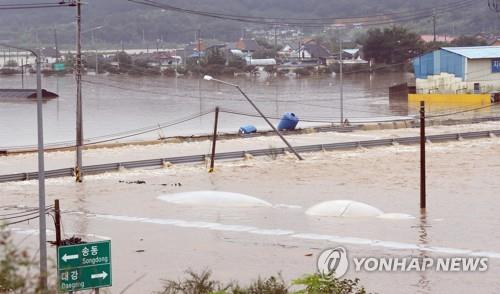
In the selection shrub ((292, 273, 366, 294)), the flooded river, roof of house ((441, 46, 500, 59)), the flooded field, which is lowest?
the flooded field

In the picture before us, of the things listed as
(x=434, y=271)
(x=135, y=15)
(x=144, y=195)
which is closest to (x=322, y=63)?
(x=135, y=15)

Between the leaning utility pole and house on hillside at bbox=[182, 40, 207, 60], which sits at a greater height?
house on hillside at bbox=[182, 40, 207, 60]

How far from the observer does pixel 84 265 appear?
982 centimetres

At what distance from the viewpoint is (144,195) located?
25.3 m

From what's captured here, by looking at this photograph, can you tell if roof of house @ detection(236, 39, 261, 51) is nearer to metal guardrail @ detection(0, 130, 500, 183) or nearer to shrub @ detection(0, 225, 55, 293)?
metal guardrail @ detection(0, 130, 500, 183)

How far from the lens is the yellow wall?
200ft

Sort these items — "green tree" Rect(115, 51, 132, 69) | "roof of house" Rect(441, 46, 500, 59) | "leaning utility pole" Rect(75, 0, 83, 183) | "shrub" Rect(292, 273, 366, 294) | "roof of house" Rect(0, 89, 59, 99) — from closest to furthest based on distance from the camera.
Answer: "shrub" Rect(292, 273, 366, 294) < "leaning utility pole" Rect(75, 0, 83, 183) < "roof of house" Rect(441, 46, 500, 59) < "roof of house" Rect(0, 89, 59, 99) < "green tree" Rect(115, 51, 132, 69)

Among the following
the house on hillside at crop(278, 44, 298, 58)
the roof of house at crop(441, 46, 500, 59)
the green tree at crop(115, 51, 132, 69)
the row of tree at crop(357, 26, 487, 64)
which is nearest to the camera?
the roof of house at crop(441, 46, 500, 59)

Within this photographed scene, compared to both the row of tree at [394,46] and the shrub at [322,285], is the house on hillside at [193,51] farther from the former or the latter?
the shrub at [322,285]

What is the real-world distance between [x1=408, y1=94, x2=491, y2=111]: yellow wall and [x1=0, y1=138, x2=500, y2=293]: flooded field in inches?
1111

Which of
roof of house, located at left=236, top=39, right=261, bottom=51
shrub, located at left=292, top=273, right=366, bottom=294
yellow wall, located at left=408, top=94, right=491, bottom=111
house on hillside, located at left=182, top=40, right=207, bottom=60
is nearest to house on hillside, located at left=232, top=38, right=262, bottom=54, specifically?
roof of house, located at left=236, top=39, right=261, bottom=51

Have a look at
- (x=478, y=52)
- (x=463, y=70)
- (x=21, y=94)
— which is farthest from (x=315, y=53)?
(x=463, y=70)

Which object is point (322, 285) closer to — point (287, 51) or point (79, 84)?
point (79, 84)

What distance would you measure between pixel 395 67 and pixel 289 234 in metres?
95.5
